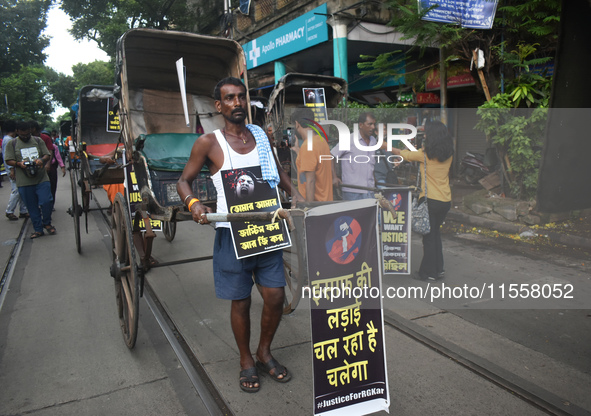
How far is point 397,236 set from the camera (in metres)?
4.64

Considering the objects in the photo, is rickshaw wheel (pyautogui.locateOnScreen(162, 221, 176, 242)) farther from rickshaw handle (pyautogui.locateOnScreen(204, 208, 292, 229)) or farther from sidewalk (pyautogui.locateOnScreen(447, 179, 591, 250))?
rickshaw handle (pyautogui.locateOnScreen(204, 208, 292, 229))

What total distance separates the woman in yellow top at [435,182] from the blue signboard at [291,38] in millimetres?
8542

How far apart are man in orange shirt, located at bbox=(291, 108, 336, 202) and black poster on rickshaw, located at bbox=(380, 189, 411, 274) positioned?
0.61 meters

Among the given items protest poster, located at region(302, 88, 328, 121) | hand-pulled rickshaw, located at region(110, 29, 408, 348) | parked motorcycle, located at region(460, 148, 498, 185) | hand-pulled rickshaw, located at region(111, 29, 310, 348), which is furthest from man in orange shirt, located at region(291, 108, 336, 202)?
parked motorcycle, located at region(460, 148, 498, 185)

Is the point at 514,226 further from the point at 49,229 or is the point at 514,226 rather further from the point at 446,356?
the point at 49,229

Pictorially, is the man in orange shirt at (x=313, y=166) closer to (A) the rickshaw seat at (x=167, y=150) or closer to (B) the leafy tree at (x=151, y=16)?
(A) the rickshaw seat at (x=167, y=150)

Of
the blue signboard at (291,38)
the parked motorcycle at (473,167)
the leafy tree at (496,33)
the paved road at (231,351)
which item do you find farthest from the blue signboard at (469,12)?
the blue signboard at (291,38)

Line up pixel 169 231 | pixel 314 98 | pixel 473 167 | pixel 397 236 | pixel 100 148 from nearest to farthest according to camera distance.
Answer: pixel 397 236, pixel 169 231, pixel 314 98, pixel 100 148, pixel 473 167

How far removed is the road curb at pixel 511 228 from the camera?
245 inches

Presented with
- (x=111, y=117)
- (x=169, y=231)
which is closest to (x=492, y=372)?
(x=169, y=231)

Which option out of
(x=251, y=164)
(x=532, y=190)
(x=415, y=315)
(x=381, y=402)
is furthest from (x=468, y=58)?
(x=381, y=402)

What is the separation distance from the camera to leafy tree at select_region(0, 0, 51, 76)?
33781 millimetres

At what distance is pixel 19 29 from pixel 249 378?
4003 cm

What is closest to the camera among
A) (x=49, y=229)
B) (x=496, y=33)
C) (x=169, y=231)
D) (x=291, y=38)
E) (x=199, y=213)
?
(x=199, y=213)
